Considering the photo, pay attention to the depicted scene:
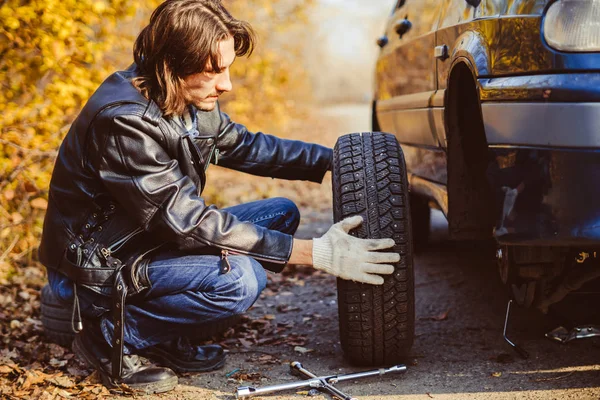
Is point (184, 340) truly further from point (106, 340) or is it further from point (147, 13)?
point (147, 13)

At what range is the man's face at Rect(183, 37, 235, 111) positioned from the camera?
9.03 feet

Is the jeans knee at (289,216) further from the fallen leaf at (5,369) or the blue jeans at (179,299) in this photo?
the fallen leaf at (5,369)

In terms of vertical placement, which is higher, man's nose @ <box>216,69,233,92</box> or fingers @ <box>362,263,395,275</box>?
man's nose @ <box>216,69,233,92</box>

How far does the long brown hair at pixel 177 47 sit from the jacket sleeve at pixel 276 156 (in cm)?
62

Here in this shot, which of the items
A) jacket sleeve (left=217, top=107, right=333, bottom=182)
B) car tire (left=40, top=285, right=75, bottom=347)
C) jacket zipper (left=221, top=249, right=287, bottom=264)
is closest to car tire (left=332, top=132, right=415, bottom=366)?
jacket zipper (left=221, top=249, right=287, bottom=264)

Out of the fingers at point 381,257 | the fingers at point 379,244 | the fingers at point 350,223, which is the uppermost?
the fingers at point 350,223

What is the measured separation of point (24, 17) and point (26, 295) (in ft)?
5.15

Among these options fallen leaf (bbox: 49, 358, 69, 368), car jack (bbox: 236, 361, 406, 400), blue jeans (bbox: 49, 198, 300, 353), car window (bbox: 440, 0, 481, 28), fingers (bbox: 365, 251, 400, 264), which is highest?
car window (bbox: 440, 0, 481, 28)

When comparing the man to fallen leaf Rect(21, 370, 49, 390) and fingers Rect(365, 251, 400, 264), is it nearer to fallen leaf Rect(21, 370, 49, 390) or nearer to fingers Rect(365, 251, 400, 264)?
fingers Rect(365, 251, 400, 264)

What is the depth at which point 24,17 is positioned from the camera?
420 centimetres

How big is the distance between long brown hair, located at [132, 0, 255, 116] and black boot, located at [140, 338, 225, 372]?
1.00 meters

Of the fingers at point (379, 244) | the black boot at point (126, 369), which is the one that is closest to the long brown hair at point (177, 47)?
the fingers at point (379, 244)

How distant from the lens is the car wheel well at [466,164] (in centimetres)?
304

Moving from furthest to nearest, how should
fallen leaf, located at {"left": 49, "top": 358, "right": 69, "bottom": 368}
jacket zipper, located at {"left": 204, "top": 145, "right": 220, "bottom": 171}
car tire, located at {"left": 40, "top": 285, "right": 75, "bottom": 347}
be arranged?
car tire, located at {"left": 40, "top": 285, "right": 75, "bottom": 347}, fallen leaf, located at {"left": 49, "top": 358, "right": 69, "bottom": 368}, jacket zipper, located at {"left": 204, "top": 145, "right": 220, "bottom": 171}
